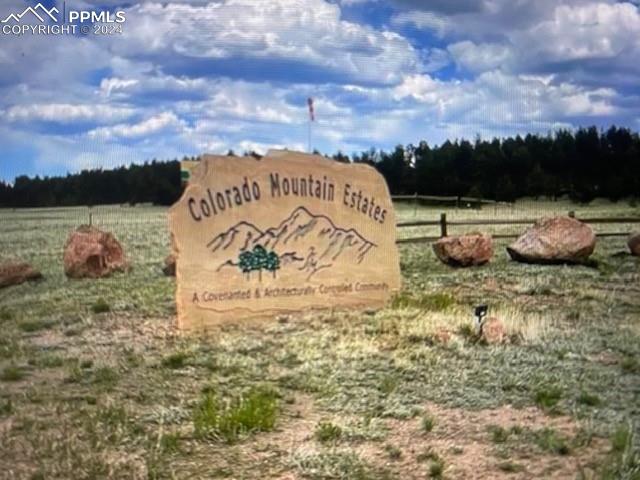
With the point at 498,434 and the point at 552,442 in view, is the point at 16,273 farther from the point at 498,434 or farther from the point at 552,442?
the point at 552,442

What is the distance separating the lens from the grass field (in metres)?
2.92

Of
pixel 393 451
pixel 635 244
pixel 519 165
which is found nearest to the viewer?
pixel 393 451

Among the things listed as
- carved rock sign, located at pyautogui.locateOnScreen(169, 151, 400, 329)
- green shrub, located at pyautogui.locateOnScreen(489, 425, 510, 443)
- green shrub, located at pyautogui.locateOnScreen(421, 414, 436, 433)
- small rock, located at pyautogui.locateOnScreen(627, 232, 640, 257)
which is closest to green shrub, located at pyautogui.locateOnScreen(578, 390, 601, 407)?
green shrub, located at pyautogui.locateOnScreen(489, 425, 510, 443)

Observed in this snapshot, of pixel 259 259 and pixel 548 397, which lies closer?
pixel 548 397

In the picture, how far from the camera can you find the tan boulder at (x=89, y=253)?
22.1 ft

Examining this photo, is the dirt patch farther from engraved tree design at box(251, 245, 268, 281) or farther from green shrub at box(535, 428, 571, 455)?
engraved tree design at box(251, 245, 268, 281)

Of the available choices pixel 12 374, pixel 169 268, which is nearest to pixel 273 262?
pixel 169 268

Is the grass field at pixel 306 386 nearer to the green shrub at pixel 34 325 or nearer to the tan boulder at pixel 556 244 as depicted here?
the green shrub at pixel 34 325

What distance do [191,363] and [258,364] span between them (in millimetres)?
388

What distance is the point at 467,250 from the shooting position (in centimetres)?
892

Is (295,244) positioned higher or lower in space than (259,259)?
higher

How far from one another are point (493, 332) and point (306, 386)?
5.30 ft

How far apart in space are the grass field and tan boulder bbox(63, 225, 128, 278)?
13 centimetres

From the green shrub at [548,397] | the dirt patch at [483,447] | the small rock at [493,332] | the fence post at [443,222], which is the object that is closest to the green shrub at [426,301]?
the small rock at [493,332]
